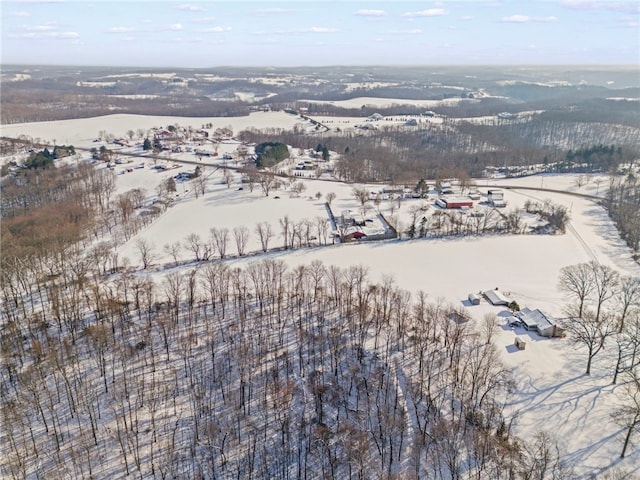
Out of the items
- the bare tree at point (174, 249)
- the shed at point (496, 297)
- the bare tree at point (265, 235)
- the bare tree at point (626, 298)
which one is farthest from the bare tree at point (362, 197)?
the bare tree at point (626, 298)

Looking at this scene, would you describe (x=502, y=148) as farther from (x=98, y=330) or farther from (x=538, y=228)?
(x=98, y=330)

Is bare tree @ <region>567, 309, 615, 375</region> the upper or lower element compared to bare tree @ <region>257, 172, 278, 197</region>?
lower

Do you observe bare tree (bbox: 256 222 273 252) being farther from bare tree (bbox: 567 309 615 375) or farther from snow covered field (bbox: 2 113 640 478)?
bare tree (bbox: 567 309 615 375)

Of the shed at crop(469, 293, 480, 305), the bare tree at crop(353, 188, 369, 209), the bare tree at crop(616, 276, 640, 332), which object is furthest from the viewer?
the bare tree at crop(353, 188, 369, 209)

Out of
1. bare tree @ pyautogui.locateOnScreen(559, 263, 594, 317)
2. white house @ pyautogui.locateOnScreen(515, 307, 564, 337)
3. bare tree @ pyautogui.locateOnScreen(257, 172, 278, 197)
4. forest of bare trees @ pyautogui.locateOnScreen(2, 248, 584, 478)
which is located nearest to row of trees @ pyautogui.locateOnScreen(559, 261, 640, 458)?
bare tree @ pyautogui.locateOnScreen(559, 263, 594, 317)

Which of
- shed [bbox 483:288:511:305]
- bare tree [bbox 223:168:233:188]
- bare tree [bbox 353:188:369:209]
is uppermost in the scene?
bare tree [bbox 223:168:233:188]

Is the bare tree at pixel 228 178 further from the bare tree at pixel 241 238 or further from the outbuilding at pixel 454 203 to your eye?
the outbuilding at pixel 454 203
